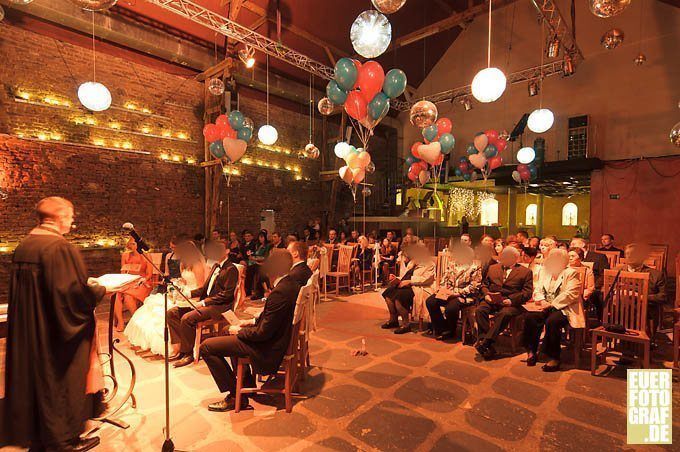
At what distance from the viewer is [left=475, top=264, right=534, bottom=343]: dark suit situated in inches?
156

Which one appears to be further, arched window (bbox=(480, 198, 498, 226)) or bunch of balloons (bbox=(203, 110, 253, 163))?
arched window (bbox=(480, 198, 498, 226))

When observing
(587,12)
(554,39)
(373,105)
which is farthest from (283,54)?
(587,12)

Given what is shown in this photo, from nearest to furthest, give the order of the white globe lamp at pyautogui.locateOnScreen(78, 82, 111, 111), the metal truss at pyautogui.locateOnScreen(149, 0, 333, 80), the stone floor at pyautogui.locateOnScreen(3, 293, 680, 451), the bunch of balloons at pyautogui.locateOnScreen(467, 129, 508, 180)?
the stone floor at pyautogui.locateOnScreen(3, 293, 680, 451), the white globe lamp at pyautogui.locateOnScreen(78, 82, 111, 111), the metal truss at pyautogui.locateOnScreen(149, 0, 333, 80), the bunch of balloons at pyautogui.locateOnScreen(467, 129, 508, 180)

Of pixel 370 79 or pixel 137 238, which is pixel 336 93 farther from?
pixel 137 238

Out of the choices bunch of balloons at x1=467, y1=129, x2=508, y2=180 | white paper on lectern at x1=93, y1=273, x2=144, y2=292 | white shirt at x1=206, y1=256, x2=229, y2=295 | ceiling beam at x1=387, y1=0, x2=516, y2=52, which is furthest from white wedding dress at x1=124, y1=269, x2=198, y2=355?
ceiling beam at x1=387, y1=0, x2=516, y2=52

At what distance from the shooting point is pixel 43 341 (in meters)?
2.04

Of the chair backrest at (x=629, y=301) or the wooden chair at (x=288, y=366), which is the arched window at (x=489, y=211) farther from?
the wooden chair at (x=288, y=366)

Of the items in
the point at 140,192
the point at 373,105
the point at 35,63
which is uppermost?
the point at 35,63

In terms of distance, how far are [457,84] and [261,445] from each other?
536 inches

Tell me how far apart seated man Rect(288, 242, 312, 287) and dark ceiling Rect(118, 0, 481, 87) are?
726 cm

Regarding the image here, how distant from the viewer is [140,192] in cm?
811

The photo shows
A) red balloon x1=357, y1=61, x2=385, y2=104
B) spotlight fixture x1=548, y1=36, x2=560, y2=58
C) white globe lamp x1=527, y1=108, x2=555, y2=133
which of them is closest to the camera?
red balloon x1=357, y1=61, x2=385, y2=104

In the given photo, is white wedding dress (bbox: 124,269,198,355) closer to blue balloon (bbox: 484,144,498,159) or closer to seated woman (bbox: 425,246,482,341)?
seated woman (bbox: 425,246,482,341)

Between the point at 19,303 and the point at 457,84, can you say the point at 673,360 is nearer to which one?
the point at 19,303
